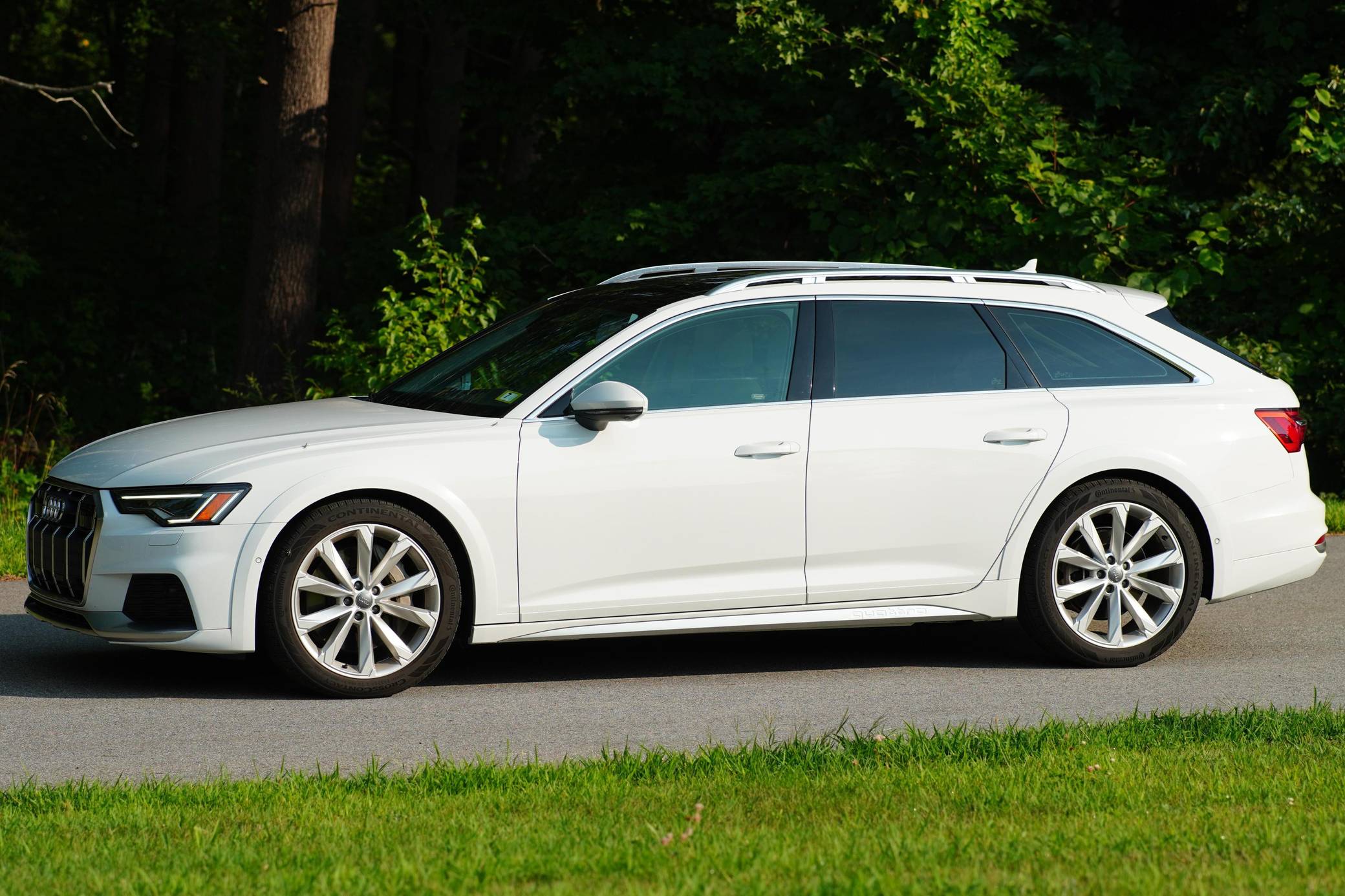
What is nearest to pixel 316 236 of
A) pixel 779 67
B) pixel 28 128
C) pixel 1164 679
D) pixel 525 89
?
pixel 525 89

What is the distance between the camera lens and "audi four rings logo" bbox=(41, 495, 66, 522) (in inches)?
268

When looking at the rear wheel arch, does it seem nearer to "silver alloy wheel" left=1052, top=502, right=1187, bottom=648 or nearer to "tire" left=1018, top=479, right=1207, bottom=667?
"tire" left=1018, top=479, right=1207, bottom=667

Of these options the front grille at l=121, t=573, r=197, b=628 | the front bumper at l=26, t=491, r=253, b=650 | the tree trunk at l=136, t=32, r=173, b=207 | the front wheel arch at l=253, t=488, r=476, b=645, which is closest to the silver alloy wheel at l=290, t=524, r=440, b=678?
the front wheel arch at l=253, t=488, r=476, b=645

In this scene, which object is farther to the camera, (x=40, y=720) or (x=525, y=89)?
(x=525, y=89)

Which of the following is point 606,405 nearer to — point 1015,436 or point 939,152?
point 1015,436

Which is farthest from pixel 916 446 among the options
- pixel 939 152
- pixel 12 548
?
pixel 939 152

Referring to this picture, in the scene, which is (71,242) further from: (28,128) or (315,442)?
(315,442)

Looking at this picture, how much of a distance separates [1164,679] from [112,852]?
15.1 ft

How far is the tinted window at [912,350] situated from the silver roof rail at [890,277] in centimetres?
15

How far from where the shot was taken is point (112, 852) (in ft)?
14.6

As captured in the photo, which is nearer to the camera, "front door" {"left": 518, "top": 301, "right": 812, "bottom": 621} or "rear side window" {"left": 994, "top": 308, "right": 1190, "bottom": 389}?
"front door" {"left": 518, "top": 301, "right": 812, "bottom": 621}

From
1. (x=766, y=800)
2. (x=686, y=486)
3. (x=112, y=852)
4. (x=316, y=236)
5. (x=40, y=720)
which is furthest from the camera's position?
(x=316, y=236)

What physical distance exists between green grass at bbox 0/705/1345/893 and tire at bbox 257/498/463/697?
1181 millimetres

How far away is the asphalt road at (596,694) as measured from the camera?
596 centimetres
